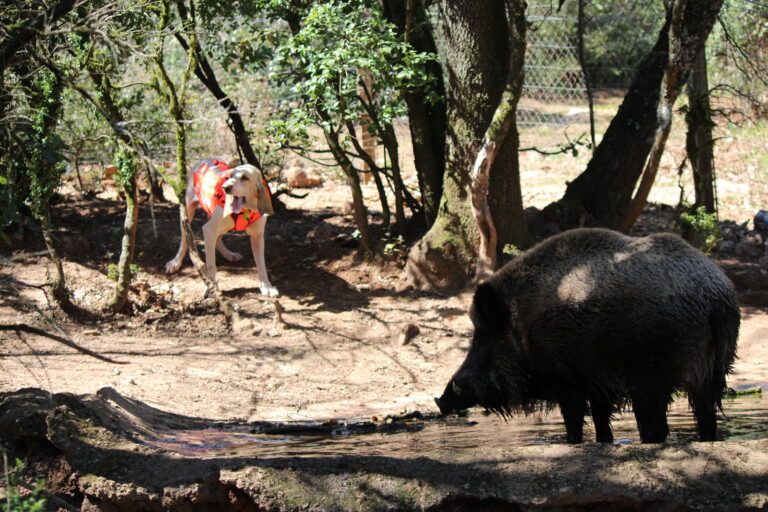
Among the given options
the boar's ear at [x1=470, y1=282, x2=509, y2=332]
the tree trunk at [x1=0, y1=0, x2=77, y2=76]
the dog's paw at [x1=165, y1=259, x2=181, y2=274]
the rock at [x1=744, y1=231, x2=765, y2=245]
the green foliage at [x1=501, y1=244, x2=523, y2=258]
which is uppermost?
the tree trunk at [x1=0, y1=0, x2=77, y2=76]

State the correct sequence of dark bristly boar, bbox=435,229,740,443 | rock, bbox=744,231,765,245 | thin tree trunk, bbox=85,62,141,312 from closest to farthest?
dark bristly boar, bbox=435,229,740,443, thin tree trunk, bbox=85,62,141,312, rock, bbox=744,231,765,245

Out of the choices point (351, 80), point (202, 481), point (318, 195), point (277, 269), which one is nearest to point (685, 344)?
point (202, 481)

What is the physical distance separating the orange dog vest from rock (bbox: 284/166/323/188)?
4.92 m

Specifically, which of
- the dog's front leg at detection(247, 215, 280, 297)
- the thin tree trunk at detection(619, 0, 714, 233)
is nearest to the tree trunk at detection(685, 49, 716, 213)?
the thin tree trunk at detection(619, 0, 714, 233)

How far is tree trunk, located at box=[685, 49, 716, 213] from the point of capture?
38.7 feet

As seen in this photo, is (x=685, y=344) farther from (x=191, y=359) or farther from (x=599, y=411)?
(x=191, y=359)

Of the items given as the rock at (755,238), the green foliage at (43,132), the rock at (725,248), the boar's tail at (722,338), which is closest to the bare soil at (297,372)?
the rock at (725,248)

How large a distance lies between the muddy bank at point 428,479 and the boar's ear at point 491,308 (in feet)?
5.85

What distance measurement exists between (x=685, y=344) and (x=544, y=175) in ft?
41.5

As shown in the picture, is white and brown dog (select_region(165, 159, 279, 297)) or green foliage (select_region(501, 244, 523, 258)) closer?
green foliage (select_region(501, 244, 523, 258))

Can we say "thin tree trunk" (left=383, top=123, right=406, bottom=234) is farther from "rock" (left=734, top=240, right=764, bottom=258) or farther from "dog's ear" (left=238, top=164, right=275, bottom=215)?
"rock" (left=734, top=240, right=764, bottom=258)

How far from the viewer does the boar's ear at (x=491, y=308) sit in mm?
6223

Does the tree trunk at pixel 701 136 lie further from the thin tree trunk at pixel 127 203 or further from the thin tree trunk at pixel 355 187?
the thin tree trunk at pixel 127 203

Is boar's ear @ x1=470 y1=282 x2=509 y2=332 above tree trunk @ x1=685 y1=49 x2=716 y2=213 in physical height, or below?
below
